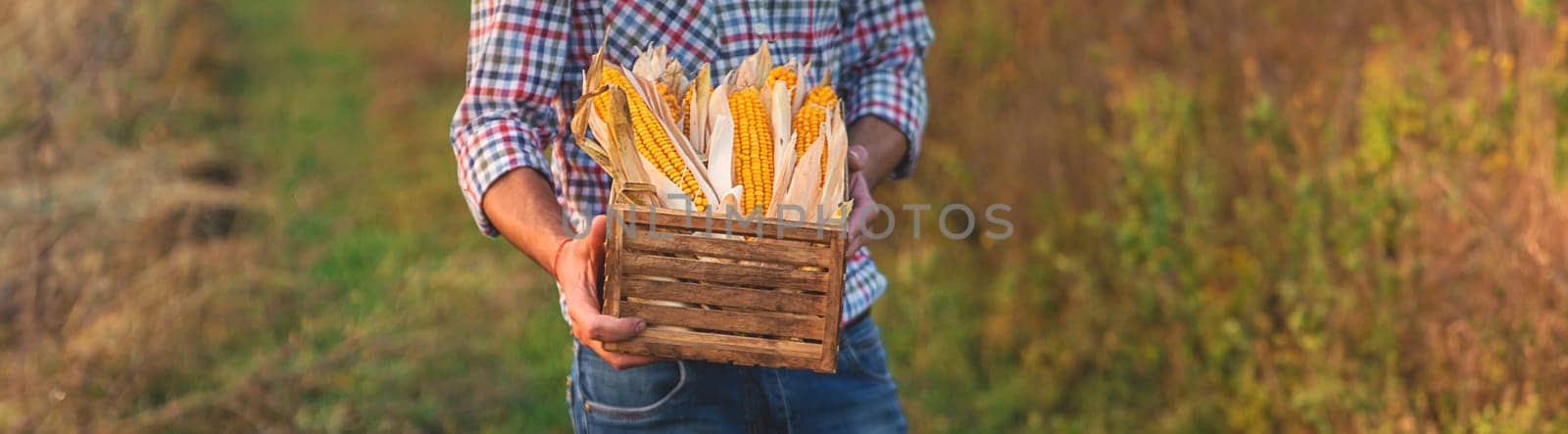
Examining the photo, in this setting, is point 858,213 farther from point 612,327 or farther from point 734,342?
point 612,327

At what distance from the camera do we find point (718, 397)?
2471mm

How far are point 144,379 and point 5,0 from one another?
7.10 feet

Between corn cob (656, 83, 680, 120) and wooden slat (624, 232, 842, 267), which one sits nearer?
wooden slat (624, 232, 842, 267)

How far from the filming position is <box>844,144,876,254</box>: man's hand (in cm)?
225

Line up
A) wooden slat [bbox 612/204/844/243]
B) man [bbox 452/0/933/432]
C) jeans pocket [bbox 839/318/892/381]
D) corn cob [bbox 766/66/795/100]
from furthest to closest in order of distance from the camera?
1. jeans pocket [bbox 839/318/892/381]
2. corn cob [bbox 766/66/795/100]
3. man [bbox 452/0/933/432]
4. wooden slat [bbox 612/204/844/243]

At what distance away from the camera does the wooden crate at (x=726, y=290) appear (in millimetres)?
2088

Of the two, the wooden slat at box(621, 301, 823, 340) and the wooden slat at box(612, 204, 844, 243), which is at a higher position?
the wooden slat at box(612, 204, 844, 243)

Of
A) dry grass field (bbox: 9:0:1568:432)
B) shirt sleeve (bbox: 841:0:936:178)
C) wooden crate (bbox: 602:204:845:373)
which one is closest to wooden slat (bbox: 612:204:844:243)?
wooden crate (bbox: 602:204:845:373)

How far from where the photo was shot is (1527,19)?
4199 mm

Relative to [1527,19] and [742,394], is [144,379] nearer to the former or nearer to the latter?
[742,394]

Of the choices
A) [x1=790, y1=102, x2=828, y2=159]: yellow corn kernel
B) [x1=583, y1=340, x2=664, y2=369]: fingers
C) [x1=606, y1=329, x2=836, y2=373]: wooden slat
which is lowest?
[x1=583, y1=340, x2=664, y2=369]: fingers

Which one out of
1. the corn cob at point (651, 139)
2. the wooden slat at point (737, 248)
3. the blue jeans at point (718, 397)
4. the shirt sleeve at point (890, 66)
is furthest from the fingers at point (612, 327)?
the shirt sleeve at point (890, 66)

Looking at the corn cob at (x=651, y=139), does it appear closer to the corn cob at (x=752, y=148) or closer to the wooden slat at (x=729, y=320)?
the corn cob at (x=752, y=148)

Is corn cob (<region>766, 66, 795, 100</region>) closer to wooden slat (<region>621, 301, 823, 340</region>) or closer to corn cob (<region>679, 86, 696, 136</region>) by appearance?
corn cob (<region>679, 86, 696, 136</region>)
